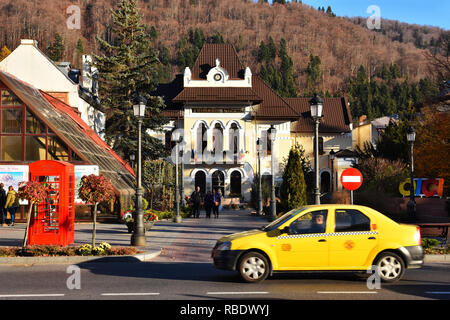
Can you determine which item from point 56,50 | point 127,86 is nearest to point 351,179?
point 127,86

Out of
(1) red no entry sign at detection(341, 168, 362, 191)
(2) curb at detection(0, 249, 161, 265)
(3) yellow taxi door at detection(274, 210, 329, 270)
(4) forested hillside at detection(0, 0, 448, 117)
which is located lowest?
(2) curb at detection(0, 249, 161, 265)

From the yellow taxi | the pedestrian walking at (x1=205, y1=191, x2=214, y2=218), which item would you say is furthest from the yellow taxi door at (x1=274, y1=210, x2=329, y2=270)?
the pedestrian walking at (x1=205, y1=191, x2=214, y2=218)

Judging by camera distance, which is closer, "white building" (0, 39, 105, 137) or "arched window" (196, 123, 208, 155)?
"white building" (0, 39, 105, 137)

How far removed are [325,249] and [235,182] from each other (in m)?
43.9

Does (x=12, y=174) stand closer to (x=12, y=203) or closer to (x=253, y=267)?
(x=12, y=203)

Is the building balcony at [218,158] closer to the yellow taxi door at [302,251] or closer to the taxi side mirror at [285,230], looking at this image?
the taxi side mirror at [285,230]

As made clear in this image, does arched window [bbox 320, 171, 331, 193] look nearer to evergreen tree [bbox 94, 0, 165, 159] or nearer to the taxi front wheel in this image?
evergreen tree [bbox 94, 0, 165, 159]

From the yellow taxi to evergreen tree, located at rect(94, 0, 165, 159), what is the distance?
32848mm

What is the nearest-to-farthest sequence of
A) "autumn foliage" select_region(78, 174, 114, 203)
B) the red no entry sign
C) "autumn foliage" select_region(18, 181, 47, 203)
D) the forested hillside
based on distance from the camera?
"autumn foliage" select_region(18, 181, 47, 203) < "autumn foliage" select_region(78, 174, 114, 203) < the red no entry sign < the forested hillside

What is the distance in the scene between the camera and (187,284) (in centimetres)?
1109

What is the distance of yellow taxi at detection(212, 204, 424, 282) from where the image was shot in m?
11.0

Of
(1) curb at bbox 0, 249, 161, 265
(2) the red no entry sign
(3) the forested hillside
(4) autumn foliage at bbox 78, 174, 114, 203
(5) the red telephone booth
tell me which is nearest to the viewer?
(1) curb at bbox 0, 249, 161, 265
